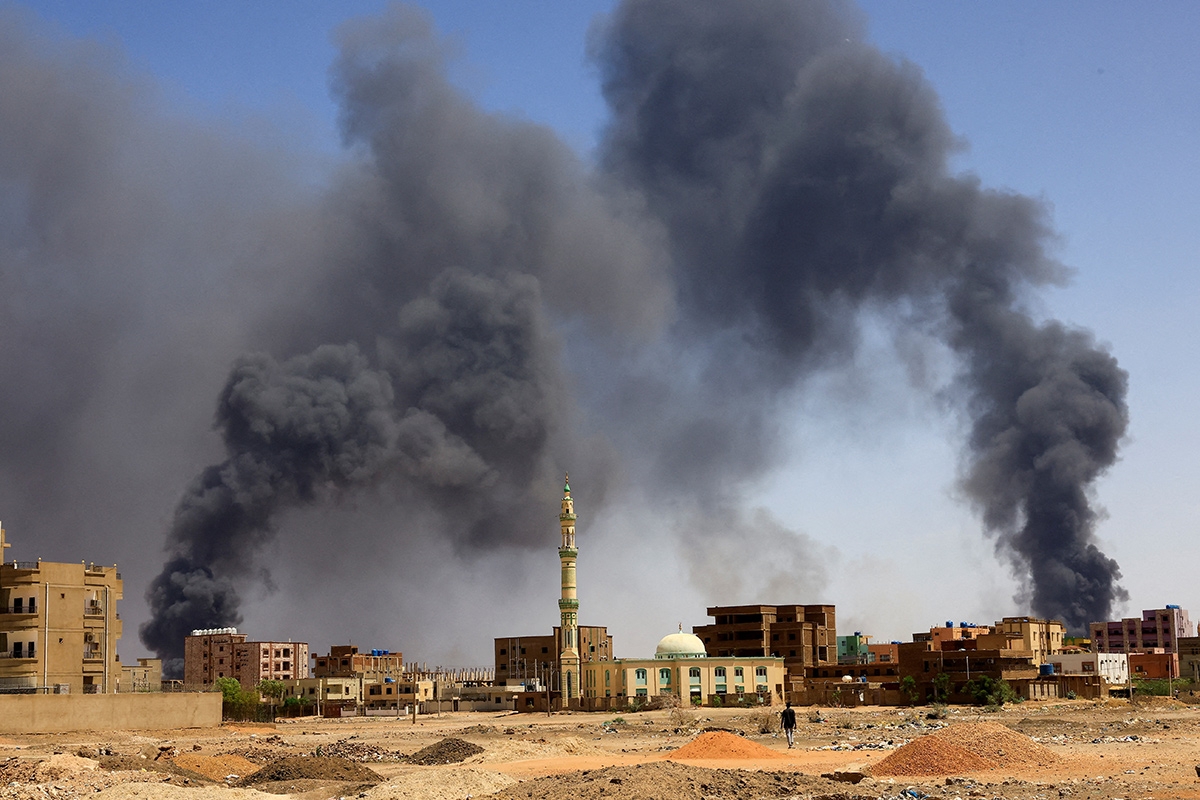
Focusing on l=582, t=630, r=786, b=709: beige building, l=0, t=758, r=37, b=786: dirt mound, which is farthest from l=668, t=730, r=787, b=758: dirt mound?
l=582, t=630, r=786, b=709: beige building

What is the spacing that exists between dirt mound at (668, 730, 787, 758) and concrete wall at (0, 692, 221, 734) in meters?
37.0

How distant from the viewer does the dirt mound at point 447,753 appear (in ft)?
171

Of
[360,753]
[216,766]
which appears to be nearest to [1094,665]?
[360,753]

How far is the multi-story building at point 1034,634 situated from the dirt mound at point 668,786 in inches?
4040

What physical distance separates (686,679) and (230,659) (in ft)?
176

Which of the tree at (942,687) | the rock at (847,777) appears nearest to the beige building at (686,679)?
the tree at (942,687)

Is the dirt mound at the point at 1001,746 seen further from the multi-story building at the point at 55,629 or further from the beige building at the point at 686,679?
the beige building at the point at 686,679

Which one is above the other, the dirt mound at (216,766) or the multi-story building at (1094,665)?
the dirt mound at (216,766)

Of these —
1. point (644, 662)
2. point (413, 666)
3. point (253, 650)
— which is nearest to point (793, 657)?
point (644, 662)

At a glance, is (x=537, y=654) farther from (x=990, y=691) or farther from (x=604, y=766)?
(x=604, y=766)

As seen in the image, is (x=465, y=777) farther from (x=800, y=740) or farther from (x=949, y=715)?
(x=949, y=715)

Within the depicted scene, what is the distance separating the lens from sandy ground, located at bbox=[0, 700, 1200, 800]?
1427 inches

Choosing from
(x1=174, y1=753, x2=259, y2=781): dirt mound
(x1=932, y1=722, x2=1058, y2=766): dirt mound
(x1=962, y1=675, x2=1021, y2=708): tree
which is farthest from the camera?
(x1=962, y1=675, x2=1021, y2=708): tree

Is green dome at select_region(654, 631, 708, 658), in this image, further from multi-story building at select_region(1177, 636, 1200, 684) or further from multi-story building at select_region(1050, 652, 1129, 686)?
multi-story building at select_region(1177, 636, 1200, 684)
